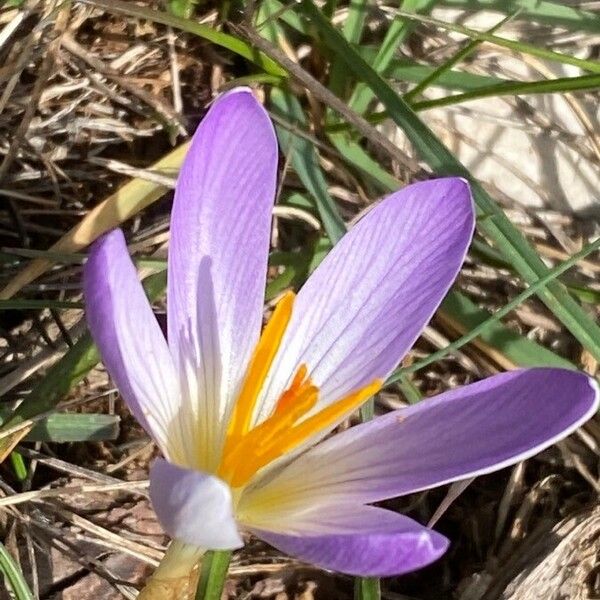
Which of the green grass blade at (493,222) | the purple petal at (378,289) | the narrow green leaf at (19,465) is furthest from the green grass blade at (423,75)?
the narrow green leaf at (19,465)

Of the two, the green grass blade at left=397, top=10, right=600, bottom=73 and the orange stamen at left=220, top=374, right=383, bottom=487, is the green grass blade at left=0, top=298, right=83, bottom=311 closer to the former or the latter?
the orange stamen at left=220, top=374, right=383, bottom=487

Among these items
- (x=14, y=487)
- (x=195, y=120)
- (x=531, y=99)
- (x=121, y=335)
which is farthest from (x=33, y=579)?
(x=531, y=99)

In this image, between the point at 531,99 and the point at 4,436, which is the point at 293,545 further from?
the point at 531,99

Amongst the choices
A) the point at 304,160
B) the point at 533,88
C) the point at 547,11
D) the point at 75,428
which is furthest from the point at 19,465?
the point at 547,11

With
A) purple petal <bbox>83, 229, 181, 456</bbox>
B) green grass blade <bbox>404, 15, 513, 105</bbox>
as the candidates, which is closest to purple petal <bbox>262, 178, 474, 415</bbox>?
purple petal <bbox>83, 229, 181, 456</bbox>

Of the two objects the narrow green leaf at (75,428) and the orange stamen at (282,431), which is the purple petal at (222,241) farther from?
the narrow green leaf at (75,428)

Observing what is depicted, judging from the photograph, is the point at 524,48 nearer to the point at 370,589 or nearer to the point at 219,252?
the point at 219,252
